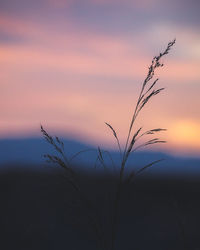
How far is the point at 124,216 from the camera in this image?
5648mm

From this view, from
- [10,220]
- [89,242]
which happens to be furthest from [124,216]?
[10,220]

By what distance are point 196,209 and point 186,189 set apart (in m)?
2.11

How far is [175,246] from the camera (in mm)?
4281

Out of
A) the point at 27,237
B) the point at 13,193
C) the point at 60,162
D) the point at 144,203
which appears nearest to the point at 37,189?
the point at 13,193

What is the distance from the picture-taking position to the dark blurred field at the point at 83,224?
4.45 meters

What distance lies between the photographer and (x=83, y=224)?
2.95m

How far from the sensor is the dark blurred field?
14.6 ft

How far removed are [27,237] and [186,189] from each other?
4.15m

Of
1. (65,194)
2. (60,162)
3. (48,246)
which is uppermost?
(60,162)

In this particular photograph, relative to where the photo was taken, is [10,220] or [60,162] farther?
[10,220]

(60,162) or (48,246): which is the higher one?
(60,162)

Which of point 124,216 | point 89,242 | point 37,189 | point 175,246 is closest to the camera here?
point 175,246

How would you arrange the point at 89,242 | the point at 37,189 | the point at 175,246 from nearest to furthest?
the point at 175,246
the point at 89,242
the point at 37,189

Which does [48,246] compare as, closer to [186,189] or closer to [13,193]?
[13,193]
